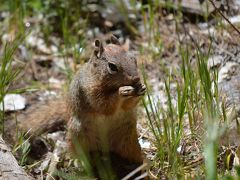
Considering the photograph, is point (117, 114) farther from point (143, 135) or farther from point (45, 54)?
point (45, 54)

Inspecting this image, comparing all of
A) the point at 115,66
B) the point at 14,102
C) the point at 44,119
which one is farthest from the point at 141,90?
the point at 14,102

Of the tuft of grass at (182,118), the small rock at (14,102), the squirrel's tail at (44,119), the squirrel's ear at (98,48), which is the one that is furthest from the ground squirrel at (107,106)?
the small rock at (14,102)

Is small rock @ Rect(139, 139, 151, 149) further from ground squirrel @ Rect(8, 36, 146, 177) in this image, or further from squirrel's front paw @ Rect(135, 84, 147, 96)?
squirrel's front paw @ Rect(135, 84, 147, 96)

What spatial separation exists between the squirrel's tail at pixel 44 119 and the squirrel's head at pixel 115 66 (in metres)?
0.63

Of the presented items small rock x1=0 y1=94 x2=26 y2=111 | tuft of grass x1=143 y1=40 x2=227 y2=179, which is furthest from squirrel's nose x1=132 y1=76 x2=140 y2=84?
small rock x1=0 y1=94 x2=26 y2=111

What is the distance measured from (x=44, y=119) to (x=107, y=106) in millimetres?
765

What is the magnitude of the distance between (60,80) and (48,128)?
105 centimetres

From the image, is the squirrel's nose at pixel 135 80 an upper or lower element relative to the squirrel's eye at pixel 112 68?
lower

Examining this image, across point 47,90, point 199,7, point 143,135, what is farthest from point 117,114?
point 199,7

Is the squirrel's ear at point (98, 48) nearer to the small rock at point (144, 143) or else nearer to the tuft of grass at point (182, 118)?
the tuft of grass at point (182, 118)

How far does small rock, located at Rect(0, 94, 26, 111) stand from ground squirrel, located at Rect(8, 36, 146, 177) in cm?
91

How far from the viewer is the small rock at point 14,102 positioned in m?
4.47

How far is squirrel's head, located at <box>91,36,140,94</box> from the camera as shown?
3.33m

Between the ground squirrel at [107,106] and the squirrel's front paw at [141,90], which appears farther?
the ground squirrel at [107,106]
